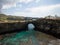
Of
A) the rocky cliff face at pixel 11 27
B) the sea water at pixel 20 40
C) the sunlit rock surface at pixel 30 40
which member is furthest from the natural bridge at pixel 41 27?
the sea water at pixel 20 40

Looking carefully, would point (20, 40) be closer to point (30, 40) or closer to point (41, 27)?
point (30, 40)

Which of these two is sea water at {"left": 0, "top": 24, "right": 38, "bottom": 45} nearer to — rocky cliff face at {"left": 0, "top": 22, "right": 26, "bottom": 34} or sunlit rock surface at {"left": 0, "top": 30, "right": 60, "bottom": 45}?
sunlit rock surface at {"left": 0, "top": 30, "right": 60, "bottom": 45}

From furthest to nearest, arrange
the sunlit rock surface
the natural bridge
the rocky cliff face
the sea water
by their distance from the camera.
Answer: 1. the rocky cliff face
2. the natural bridge
3. the sea water
4. the sunlit rock surface

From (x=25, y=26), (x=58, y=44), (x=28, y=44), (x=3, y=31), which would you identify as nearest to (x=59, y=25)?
(x=58, y=44)

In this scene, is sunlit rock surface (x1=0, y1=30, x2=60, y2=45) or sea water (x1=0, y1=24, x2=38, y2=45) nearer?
sunlit rock surface (x1=0, y1=30, x2=60, y2=45)

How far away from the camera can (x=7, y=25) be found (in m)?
43.2

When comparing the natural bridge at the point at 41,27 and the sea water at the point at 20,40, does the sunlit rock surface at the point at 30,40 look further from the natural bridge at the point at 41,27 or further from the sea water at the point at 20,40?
the natural bridge at the point at 41,27

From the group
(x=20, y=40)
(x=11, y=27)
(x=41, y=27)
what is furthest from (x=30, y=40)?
(x=11, y=27)

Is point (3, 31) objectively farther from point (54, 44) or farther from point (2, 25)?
point (54, 44)

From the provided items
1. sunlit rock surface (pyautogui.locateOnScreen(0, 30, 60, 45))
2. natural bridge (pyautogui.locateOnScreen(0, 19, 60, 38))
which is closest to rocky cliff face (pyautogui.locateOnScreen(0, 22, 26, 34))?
natural bridge (pyautogui.locateOnScreen(0, 19, 60, 38))

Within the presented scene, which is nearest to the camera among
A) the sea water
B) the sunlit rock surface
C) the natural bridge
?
the sunlit rock surface

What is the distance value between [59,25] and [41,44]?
1338 cm

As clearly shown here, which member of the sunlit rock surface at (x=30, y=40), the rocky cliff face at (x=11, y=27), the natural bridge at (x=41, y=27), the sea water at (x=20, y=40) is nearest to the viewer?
the sunlit rock surface at (x=30, y=40)

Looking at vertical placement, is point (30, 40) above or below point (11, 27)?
below
